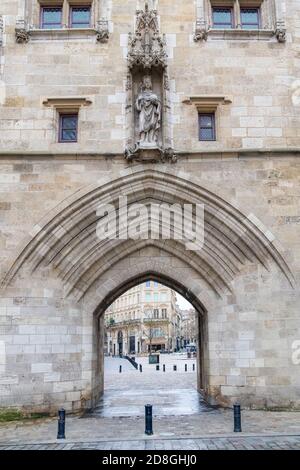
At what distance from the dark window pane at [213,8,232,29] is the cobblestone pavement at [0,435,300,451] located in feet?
35.7

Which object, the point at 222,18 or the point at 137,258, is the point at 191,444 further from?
the point at 222,18

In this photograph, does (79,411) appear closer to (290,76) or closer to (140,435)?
(140,435)

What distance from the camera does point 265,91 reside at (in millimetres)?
13047

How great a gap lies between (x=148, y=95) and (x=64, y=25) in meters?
3.42

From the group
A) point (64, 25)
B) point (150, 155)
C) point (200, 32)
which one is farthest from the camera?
point (64, 25)

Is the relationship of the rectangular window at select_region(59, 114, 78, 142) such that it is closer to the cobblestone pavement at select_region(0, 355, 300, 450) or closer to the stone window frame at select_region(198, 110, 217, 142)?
the stone window frame at select_region(198, 110, 217, 142)

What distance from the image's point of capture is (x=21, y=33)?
13.1m

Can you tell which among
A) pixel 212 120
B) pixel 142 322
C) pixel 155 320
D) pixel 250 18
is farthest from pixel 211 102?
pixel 155 320

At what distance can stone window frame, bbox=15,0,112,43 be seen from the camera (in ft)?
43.4

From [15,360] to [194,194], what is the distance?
5899mm

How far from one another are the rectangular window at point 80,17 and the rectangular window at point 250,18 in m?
4.39

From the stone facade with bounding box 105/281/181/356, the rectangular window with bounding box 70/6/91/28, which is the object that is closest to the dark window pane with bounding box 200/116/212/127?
the rectangular window with bounding box 70/6/91/28

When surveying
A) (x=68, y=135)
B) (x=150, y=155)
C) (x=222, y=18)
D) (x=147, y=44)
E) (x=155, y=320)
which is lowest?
(x=155, y=320)
